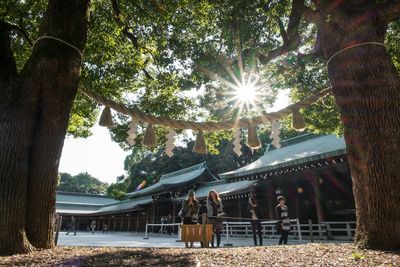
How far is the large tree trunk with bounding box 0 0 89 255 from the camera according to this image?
10.6ft

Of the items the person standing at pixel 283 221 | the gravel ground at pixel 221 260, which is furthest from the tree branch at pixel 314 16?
the person standing at pixel 283 221

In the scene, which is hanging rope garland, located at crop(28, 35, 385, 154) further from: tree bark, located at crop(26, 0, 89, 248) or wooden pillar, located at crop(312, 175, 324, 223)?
wooden pillar, located at crop(312, 175, 324, 223)

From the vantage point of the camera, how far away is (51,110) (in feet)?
12.3

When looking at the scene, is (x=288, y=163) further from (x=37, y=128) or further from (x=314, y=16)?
(x=37, y=128)

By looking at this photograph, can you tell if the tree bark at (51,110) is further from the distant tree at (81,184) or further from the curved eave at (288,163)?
the distant tree at (81,184)

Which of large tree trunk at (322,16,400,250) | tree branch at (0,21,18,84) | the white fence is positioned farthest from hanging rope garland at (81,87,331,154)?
the white fence

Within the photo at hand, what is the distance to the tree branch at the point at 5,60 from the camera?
3869 mm

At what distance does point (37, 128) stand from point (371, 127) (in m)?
4.15

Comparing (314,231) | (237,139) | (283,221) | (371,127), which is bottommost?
(314,231)

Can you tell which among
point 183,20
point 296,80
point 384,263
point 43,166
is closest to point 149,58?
point 183,20

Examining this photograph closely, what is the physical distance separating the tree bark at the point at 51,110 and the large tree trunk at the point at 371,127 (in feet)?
12.1

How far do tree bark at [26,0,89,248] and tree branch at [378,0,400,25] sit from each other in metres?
4.25

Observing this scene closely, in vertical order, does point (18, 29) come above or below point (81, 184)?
below

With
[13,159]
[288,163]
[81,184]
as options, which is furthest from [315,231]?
[81,184]
